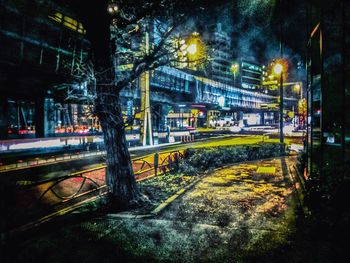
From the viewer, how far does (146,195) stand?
7.80 metres

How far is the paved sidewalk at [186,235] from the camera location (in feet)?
14.1

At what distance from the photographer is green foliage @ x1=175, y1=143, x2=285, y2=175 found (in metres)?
11.9

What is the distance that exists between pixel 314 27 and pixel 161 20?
5.03 meters

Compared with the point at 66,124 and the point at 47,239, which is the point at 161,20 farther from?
the point at 66,124

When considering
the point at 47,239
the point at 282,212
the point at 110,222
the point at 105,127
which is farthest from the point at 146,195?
the point at 282,212

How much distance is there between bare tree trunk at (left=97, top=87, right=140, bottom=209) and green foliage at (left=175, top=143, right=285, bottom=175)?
4755 mm

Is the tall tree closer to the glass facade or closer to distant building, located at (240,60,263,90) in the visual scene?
the glass facade

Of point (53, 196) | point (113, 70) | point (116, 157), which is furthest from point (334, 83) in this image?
point (53, 196)

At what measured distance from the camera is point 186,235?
506 centimetres

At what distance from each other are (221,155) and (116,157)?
7.87 metres

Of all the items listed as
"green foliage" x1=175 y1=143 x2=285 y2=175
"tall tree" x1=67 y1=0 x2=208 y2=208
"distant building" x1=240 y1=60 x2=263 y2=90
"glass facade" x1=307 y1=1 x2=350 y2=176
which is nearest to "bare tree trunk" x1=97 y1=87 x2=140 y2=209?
"tall tree" x1=67 y1=0 x2=208 y2=208

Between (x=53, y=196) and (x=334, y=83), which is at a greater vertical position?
(x=334, y=83)

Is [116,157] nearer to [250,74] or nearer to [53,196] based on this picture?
[53,196]

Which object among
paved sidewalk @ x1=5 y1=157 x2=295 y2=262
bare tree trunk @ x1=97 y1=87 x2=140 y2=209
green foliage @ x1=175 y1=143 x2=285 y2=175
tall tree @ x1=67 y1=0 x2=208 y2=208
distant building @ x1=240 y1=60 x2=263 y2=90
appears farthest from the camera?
distant building @ x1=240 y1=60 x2=263 y2=90
